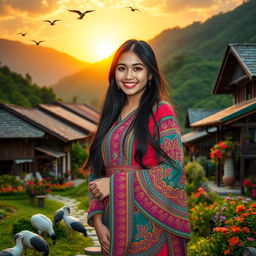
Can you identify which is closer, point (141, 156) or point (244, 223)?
point (141, 156)

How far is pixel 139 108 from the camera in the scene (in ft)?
9.13

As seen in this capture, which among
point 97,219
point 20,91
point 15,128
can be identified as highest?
point 20,91

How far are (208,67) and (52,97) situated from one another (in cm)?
2224

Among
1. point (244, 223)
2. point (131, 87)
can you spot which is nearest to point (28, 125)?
point (244, 223)

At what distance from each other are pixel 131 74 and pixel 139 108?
0.26m

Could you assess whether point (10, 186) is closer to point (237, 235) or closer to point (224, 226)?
point (224, 226)

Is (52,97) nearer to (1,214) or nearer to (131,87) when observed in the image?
(1,214)

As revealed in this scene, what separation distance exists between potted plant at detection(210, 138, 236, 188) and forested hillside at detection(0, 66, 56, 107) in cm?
2957

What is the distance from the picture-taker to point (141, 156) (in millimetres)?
2600

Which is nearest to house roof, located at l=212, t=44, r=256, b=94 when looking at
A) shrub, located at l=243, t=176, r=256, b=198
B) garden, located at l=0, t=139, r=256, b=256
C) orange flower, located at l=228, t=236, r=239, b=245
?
garden, located at l=0, t=139, r=256, b=256

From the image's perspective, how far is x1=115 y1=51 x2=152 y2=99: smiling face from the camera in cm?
275

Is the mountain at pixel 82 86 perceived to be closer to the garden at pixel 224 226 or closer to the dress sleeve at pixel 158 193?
the garden at pixel 224 226

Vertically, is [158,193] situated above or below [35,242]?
above

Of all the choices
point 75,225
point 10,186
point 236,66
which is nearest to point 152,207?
point 75,225
